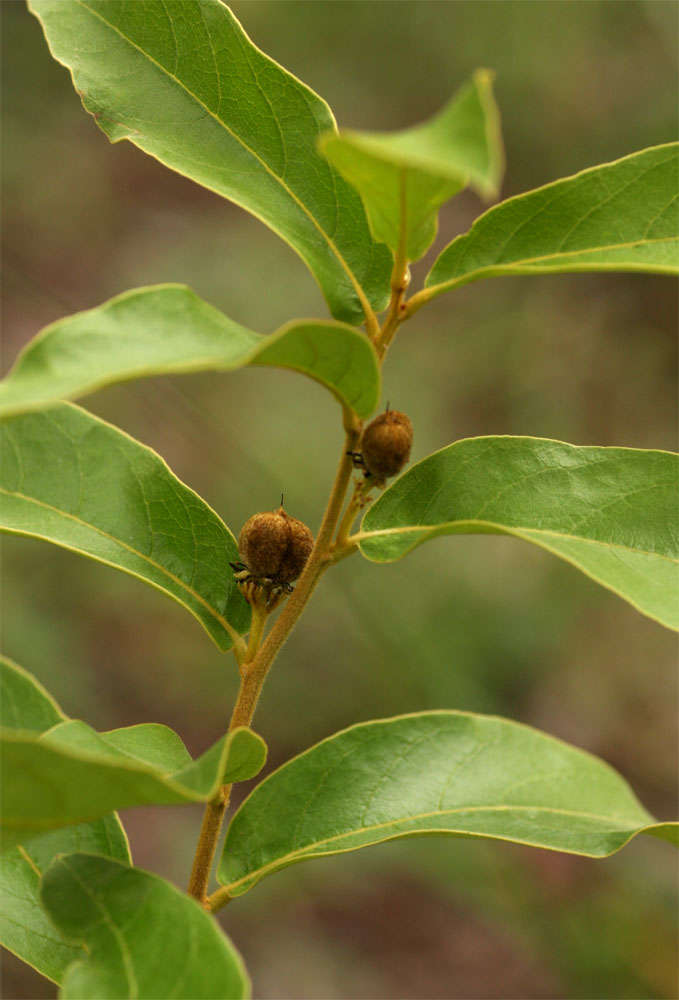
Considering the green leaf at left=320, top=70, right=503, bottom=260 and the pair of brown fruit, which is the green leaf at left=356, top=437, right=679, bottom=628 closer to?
the pair of brown fruit

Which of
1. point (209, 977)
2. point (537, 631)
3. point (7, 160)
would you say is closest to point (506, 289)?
point (537, 631)

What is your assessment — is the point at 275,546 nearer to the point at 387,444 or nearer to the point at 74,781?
the point at 387,444

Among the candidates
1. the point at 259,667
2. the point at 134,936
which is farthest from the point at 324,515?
the point at 134,936

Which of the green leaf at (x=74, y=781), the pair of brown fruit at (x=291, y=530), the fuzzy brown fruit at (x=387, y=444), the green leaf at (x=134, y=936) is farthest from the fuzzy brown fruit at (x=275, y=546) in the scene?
the green leaf at (x=134, y=936)

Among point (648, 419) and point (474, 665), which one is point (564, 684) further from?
point (648, 419)

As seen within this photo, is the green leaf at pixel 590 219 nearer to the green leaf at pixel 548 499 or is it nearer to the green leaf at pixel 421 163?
the green leaf at pixel 421 163

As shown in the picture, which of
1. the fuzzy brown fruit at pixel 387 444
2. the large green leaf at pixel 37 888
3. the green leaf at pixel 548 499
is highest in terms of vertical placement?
the fuzzy brown fruit at pixel 387 444
